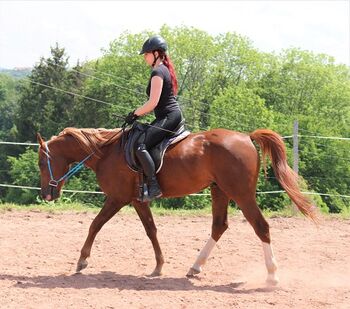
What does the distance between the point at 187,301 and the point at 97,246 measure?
323 cm

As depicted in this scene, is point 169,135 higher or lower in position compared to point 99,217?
higher

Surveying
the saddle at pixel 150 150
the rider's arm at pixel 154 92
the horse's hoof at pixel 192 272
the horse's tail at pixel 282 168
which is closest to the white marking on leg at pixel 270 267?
the horse's tail at pixel 282 168

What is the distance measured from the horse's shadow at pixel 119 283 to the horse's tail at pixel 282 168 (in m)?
1.07

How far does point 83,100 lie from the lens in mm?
45188

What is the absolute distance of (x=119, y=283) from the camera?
6.25 metres

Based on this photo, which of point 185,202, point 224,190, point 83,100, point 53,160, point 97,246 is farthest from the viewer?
point 83,100

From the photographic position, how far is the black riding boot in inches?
255

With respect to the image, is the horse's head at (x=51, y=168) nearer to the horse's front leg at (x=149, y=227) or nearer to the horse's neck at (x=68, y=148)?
the horse's neck at (x=68, y=148)

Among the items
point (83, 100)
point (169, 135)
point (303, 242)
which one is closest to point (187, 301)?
point (169, 135)

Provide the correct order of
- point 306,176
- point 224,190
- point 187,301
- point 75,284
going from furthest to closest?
point 306,176
point 224,190
point 75,284
point 187,301

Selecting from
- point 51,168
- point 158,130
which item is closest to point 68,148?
point 51,168

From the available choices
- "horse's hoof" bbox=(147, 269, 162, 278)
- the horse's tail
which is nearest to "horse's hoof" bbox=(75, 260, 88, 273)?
"horse's hoof" bbox=(147, 269, 162, 278)

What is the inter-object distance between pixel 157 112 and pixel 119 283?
202cm

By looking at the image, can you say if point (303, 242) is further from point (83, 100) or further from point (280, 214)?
point (83, 100)
